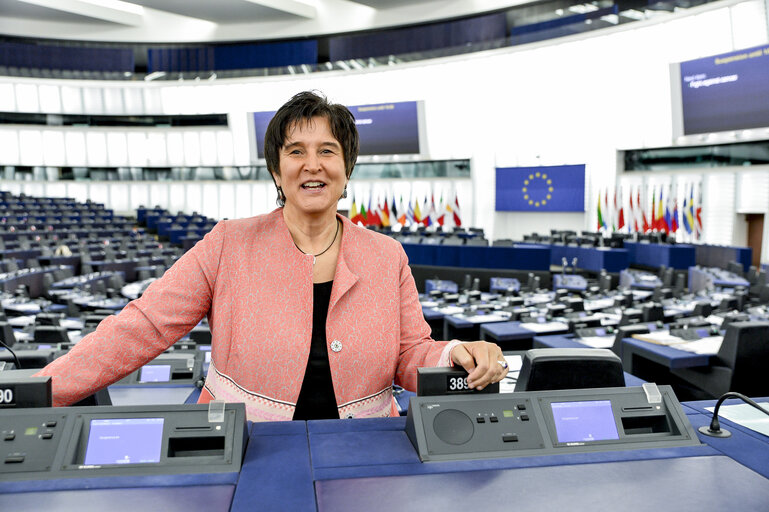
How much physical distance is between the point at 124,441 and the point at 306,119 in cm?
85

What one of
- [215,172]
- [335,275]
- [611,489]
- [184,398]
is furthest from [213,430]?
[215,172]

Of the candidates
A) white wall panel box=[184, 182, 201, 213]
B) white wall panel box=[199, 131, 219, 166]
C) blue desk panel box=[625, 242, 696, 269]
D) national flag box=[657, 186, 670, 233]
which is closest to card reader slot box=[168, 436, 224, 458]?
blue desk panel box=[625, 242, 696, 269]

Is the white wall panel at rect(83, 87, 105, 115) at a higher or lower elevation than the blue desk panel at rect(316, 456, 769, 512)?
higher

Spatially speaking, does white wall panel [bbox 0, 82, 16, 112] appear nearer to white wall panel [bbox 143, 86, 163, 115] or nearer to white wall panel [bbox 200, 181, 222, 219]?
white wall panel [bbox 143, 86, 163, 115]

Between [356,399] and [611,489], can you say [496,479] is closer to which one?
[611,489]

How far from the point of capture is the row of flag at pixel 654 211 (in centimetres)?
1523

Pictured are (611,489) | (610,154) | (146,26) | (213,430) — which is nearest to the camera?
(611,489)

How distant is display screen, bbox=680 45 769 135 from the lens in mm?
11992

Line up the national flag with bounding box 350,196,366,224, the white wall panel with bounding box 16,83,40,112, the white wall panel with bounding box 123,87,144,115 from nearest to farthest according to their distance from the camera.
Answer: the national flag with bounding box 350,196,366,224 < the white wall panel with bounding box 16,83,40,112 < the white wall panel with bounding box 123,87,144,115

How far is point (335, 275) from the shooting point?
5.04ft

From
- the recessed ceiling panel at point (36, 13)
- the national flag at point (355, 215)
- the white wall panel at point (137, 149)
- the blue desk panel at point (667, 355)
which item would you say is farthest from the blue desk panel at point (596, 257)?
the recessed ceiling panel at point (36, 13)

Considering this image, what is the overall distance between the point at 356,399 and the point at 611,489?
2.22 ft

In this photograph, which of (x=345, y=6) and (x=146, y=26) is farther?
(x=146, y=26)

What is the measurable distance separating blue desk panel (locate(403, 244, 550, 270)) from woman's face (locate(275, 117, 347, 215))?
10947mm
